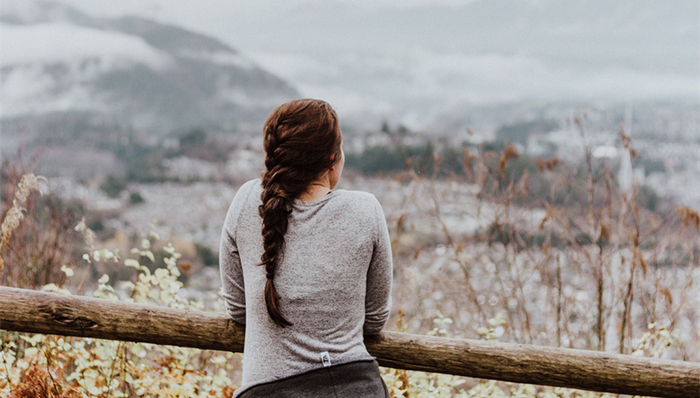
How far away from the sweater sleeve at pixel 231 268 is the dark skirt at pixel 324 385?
320 millimetres

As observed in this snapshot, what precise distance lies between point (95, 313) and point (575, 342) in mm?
3656

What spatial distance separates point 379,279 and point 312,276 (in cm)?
23

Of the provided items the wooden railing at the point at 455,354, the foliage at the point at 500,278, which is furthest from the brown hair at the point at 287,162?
the foliage at the point at 500,278

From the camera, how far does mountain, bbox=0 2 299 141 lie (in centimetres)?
11712

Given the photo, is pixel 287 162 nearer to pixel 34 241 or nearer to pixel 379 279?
pixel 379 279

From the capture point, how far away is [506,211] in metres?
4.37

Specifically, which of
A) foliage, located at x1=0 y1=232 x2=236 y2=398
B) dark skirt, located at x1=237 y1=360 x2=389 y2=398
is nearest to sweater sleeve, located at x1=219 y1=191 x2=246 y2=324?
dark skirt, located at x1=237 y1=360 x2=389 y2=398

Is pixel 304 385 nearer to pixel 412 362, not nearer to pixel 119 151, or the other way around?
pixel 412 362

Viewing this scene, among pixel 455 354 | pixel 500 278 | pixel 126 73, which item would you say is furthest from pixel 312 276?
pixel 126 73

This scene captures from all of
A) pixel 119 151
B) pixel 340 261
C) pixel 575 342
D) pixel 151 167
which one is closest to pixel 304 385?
pixel 340 261

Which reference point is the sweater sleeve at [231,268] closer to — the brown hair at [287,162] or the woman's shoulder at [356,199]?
the brown hair at [287,162]

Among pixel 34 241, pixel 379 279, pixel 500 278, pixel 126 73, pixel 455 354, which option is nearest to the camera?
pixel 379 279

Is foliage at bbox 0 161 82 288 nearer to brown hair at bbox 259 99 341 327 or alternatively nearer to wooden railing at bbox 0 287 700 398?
wooden railing at bbox 0 287 700 398

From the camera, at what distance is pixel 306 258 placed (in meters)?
1.37
